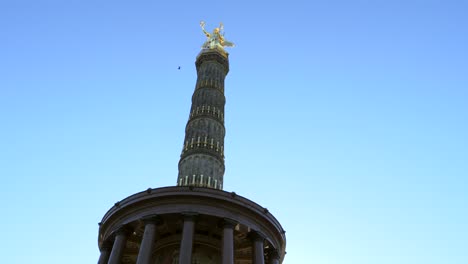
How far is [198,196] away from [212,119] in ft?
40.3

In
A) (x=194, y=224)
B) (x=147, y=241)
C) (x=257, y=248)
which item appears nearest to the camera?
(x=147, y=241)

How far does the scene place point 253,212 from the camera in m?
29.8

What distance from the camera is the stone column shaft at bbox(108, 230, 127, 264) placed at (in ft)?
90.8

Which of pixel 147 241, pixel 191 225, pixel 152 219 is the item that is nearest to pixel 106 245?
pixel 152 219

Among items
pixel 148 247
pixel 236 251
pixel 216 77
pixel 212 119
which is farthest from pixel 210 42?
pixel 148 247

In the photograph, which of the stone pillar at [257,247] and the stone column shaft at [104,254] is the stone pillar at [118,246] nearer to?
the stone column shaft at [104,254]

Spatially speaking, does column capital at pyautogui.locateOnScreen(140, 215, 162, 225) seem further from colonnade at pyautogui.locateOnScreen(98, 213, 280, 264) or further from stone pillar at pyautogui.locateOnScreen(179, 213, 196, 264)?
stone pillar at pyautogui.locateOnScreen(179, 213, 196, 264)

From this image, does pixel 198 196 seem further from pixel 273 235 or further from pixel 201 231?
pixel 273 235

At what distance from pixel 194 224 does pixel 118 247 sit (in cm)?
512

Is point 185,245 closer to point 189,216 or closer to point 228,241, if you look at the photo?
point 189,216

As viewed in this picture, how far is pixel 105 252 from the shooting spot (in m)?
30.8

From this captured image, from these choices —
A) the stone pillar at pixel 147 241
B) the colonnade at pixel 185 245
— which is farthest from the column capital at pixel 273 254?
the stone pillar at pixel 147 241

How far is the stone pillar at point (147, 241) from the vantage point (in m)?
26.0

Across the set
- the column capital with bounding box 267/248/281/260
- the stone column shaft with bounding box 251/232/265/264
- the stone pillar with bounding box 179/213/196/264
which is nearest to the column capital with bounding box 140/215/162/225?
the stone pillar with bounding box 179/213/196/264
